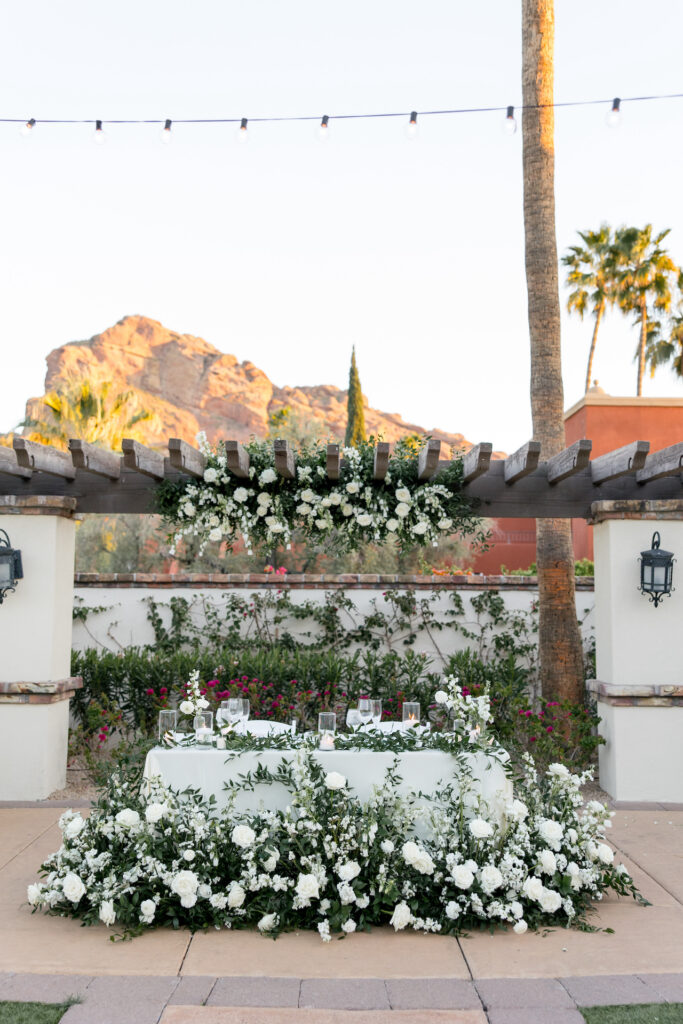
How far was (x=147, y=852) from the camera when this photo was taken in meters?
3.83

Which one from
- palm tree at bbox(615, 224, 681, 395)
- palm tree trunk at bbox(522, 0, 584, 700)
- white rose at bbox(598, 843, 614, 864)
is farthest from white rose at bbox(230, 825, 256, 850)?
palm tree at bbox(615, 224, 681, 395)

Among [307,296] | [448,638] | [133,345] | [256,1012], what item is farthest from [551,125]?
[133,345]

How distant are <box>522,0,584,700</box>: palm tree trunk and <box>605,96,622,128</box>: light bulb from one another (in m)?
0.87

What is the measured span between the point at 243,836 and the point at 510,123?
5.64 metres

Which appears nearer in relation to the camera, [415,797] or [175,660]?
[415,797]

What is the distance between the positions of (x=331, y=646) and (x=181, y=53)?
7051mm

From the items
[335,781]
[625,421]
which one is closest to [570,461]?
[335,781]

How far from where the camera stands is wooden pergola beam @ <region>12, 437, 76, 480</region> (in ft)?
17.1

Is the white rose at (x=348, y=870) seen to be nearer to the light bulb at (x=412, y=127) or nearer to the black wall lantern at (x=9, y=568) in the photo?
the black wall lantern at (x=9, y=568)

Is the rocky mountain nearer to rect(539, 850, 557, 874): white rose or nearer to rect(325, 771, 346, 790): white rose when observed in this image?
rect(325, 771, 346, 790): white rose

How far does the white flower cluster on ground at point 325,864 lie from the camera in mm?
3699

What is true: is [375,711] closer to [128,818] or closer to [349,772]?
[349,772]

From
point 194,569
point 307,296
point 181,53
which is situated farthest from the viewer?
point 307,296

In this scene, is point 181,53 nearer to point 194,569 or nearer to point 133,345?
point 194,569
